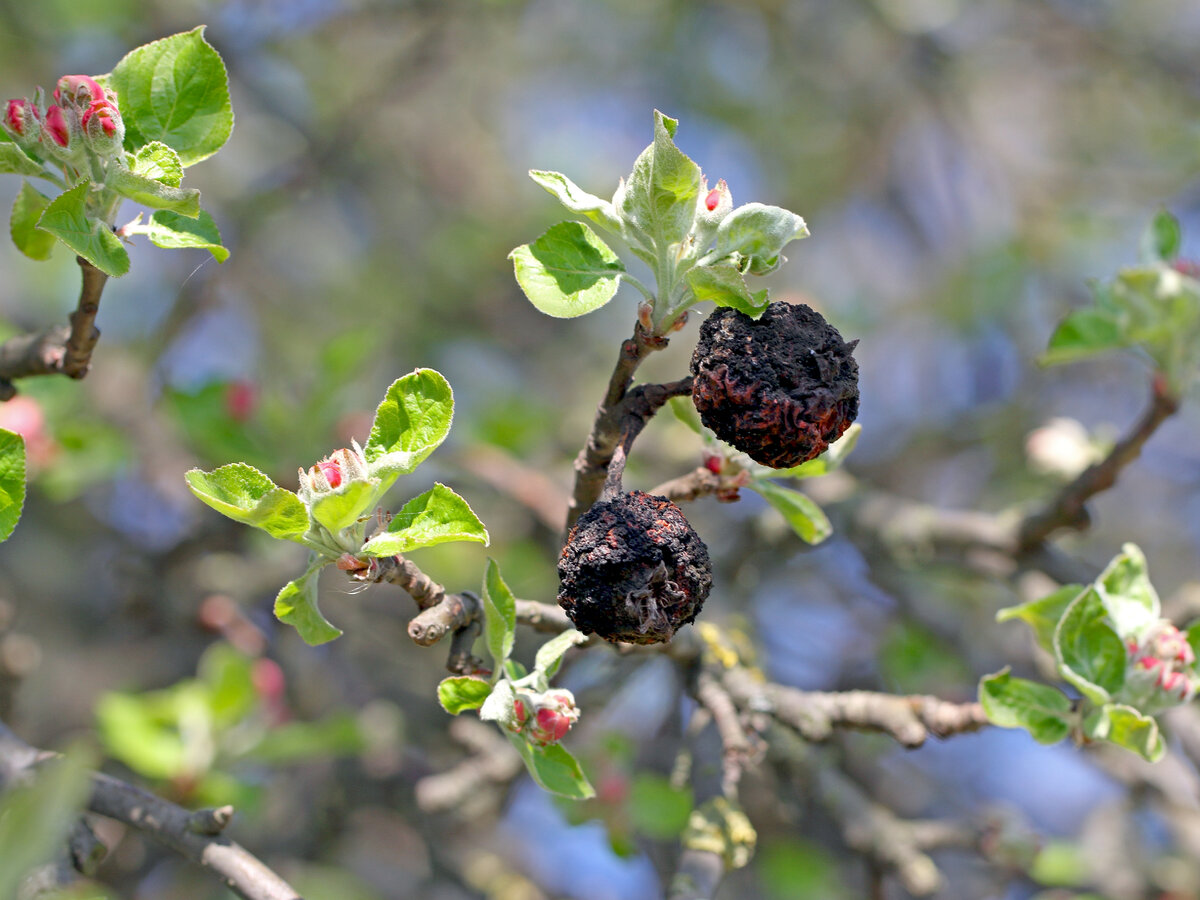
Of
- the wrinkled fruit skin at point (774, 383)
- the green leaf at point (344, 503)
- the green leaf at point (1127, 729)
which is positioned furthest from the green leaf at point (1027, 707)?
the green leaf at point (344, 503)

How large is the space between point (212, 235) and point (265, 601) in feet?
7.75

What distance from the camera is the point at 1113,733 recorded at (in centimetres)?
173

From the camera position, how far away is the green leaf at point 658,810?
8.84ft

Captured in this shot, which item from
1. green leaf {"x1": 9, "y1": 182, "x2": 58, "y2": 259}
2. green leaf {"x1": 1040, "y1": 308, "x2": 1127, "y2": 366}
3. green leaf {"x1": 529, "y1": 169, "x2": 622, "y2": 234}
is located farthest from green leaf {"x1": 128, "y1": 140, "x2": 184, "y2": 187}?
green leaf {"x1": 1040, "y1": 308, "x2": 1127, "y2": 366}

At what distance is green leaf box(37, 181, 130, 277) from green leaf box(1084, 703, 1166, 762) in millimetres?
1779

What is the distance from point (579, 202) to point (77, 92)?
743 mm

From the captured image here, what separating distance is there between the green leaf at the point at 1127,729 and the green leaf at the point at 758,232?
1024 millimetres

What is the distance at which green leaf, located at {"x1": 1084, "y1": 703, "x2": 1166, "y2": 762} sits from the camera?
168 centimetres

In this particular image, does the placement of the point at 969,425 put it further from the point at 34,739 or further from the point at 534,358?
the point at 34,739

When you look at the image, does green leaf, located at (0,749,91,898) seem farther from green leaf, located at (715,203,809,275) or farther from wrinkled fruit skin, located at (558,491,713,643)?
green leaf, located at (715,203,809,275)

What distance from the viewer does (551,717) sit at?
1470 millimetres

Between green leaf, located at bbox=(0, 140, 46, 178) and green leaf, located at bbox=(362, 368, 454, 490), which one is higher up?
green leaf, located at bbox=(0, 140, 46, 178)

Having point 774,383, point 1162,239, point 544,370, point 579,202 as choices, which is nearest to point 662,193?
point 579,202

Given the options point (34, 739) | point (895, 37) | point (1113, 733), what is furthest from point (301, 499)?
point (895, 37)
